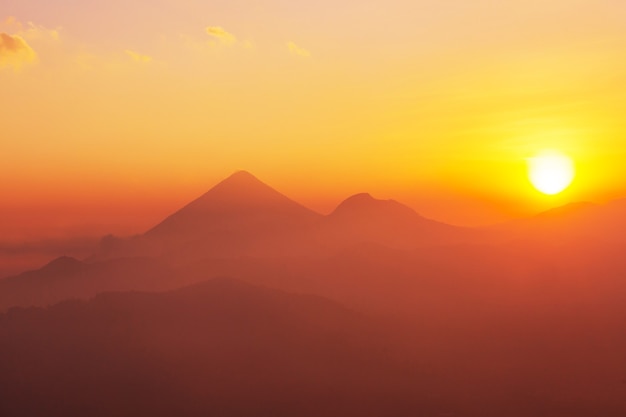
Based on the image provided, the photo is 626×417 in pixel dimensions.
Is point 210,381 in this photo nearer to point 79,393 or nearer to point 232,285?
point 79,393

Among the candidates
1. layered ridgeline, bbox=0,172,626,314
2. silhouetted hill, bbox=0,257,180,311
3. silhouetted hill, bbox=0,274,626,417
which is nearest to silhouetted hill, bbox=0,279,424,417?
silhouetted hill, bbox=0,274,626,417

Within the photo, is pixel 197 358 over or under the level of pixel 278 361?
under

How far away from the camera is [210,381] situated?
8419cm

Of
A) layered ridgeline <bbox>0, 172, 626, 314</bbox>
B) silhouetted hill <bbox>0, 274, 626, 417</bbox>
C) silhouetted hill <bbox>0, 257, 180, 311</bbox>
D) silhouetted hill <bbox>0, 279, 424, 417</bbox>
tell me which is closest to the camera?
silhouetted hill <bbox>0, 279, 424, 417</bbox>

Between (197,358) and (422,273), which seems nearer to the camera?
(197,358)

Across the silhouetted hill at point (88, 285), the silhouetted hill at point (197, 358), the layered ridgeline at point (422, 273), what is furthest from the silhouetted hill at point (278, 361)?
the silhouetted hill at point (88, 285)

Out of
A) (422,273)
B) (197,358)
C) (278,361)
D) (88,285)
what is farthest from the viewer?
(88,285)

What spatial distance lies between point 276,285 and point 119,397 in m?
73.7

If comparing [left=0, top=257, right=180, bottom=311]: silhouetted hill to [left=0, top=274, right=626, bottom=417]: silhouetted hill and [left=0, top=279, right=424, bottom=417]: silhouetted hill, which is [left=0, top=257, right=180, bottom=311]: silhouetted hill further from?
[left=0, top=274, right=626, bottom=417]: silhouetted hill

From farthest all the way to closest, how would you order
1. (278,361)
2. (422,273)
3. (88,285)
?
1. (88,285)
2. (422,273)
3. (278,361)

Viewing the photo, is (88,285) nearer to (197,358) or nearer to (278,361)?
(197,358)

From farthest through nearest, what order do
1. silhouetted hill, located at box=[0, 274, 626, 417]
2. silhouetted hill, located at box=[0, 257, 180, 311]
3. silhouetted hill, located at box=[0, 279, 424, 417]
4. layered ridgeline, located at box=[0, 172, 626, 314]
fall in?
silhouetted hill, located at box=[0, 257, 180, 311], layered ridgeline, located at box=[0, 172, 626, 314], silhouetted hill, located at box=[0, 274, 626, 417], silhouetted hill, located at box=[0, 279, 424, 417]

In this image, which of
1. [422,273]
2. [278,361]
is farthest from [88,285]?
[278,361]

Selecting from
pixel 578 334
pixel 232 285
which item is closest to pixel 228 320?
pixel 232 285
